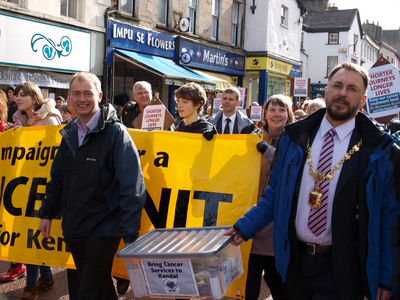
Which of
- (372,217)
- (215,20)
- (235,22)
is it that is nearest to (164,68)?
Result: (215,20)

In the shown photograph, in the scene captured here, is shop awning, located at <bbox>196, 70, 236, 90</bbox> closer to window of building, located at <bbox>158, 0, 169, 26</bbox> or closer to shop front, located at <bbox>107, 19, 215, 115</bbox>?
shop front, located at <bbox>107, 19, 215, 115</bbox>

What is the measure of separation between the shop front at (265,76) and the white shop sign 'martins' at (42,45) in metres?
12.3

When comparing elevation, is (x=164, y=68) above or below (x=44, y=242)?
above

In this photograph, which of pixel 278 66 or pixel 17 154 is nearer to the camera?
pixel 17 154

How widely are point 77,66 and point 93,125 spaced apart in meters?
10.4

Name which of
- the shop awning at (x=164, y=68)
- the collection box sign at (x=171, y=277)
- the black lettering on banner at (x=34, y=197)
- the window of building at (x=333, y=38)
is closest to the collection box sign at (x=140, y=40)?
the shop awning at (x=164, y=68)

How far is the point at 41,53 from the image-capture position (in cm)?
1167

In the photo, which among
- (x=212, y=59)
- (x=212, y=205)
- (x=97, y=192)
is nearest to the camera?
(x=97, y=192)

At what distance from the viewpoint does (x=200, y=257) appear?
7.81 feet

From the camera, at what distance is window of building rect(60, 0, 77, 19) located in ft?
40.9

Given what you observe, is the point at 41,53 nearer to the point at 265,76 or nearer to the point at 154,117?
the point at 154,117

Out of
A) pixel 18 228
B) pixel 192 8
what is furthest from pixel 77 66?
pixel 18 228

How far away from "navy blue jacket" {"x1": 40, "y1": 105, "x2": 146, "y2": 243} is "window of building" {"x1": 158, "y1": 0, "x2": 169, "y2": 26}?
47.5ft

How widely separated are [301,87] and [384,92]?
839 cm
